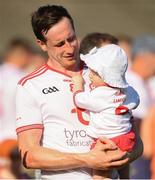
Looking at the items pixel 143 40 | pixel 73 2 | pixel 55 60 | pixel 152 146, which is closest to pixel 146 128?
pixel 152 146

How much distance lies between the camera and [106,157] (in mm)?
5191

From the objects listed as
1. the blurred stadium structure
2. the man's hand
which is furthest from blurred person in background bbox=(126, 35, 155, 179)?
the blurred stadium structure

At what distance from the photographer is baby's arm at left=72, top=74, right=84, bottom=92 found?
17.6 feet

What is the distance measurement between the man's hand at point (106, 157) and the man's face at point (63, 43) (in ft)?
1.69

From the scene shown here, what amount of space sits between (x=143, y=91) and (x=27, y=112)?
4.20 meters

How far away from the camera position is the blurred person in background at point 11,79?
31.4ft

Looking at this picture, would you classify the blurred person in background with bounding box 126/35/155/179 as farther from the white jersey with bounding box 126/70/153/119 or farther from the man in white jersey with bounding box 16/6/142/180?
the man in white jersey with bounding box 16/6/142/180

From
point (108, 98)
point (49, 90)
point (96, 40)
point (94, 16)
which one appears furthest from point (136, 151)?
point (94, 16)

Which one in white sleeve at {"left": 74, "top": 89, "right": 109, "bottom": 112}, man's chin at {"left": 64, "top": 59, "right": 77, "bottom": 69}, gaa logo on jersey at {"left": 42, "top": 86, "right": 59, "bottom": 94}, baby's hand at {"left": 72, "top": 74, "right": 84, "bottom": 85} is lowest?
gaa logo on jersey at {"left": 42, "top": 86, "right": 59, "bottom": 94}

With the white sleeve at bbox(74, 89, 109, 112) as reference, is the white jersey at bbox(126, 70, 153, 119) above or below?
below

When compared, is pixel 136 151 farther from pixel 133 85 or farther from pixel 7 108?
pixel 7 108

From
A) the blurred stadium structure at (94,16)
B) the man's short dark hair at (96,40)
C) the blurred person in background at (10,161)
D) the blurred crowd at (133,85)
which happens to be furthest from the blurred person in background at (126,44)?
the man's short dark hair at (96,40)

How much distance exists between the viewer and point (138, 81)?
9.39 meters

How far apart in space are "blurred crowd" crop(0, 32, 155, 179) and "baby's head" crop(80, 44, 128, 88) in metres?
2.69
